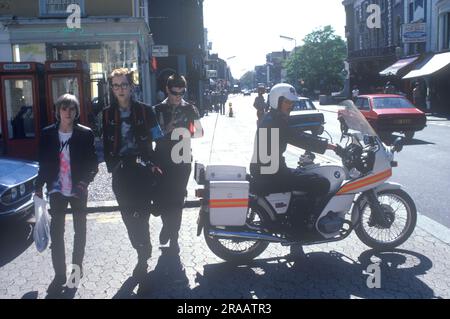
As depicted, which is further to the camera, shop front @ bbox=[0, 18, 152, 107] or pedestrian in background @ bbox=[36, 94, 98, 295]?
Answer: shop front @ bbox=[0, 18, 152, 107]

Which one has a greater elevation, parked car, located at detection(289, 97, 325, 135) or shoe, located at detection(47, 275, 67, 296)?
parked car, located at detection(289, 97, 325, 135)

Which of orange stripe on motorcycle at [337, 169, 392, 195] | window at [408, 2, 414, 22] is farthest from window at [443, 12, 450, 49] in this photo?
orange stripe on motorcycle at [337, 169, 392, 195]

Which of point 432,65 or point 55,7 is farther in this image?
point 432,65

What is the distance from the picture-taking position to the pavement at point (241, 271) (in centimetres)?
417

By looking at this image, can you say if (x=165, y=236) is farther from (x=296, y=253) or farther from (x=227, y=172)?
(x=296, y=253)

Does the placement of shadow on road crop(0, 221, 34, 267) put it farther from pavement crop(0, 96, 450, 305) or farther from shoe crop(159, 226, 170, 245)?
shoe crop(159, 226, 170, 245)

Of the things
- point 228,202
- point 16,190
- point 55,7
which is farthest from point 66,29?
point 228,202

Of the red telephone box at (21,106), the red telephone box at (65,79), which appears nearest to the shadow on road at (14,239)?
the red telephone box at (21,106)

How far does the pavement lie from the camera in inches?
164

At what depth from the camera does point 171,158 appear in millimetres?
5105

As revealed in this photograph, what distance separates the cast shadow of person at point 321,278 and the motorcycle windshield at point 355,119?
1.30m

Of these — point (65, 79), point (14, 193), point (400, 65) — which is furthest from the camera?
point (400, 65)

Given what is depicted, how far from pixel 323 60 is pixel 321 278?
64.4 meters

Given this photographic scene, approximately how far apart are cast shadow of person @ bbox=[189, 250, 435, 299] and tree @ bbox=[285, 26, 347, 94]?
207 ft
